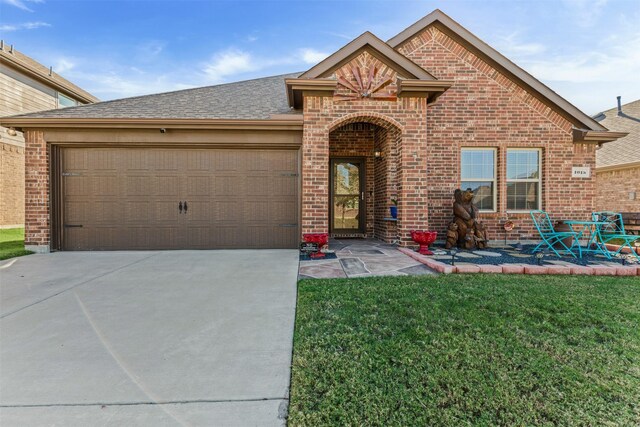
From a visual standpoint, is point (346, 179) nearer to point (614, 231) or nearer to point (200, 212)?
point (200, 212)

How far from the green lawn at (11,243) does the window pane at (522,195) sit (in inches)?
456

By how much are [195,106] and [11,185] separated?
33.1 feet

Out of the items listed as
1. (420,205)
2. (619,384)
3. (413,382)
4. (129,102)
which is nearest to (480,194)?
(420,205)

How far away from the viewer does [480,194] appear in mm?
7477

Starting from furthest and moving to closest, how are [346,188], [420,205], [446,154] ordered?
[346,188]
[446,154]
[420,205]

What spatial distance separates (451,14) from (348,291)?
7.86m

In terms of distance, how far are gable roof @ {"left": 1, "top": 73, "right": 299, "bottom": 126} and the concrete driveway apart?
386cm

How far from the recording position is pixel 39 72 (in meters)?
12.7

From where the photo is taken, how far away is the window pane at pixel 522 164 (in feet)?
24.6

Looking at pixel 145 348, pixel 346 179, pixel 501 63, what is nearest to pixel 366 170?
pixel 346 179

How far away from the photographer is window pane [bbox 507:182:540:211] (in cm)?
750

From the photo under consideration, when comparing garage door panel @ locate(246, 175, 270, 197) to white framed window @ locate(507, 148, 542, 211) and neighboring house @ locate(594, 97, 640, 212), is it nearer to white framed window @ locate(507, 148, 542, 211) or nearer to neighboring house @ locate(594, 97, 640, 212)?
white framed window @ locate(507, 148, 542, 211)

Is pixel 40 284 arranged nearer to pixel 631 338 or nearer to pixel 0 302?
pixel 0 302

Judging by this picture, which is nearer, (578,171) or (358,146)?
(578,171)
